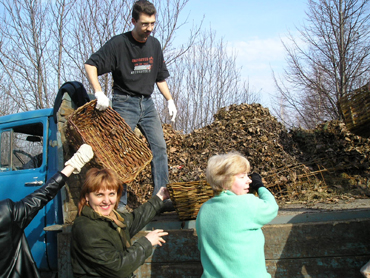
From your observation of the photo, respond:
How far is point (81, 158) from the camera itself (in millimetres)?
2564

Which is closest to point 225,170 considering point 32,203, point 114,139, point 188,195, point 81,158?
point 188,195

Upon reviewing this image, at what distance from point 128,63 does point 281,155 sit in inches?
88.2

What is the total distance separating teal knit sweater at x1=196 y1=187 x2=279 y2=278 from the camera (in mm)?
1898

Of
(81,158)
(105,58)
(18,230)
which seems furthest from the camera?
(105,58)

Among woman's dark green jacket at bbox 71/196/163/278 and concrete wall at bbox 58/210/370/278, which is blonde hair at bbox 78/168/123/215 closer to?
woman's dark green jacket at bbox 71/196/163/278

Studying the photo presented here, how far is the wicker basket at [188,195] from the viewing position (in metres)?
2.64

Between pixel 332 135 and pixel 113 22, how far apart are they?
7.26 meters

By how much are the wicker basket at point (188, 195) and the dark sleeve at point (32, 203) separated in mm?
851

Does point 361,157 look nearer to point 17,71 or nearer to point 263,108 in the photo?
point 263,108

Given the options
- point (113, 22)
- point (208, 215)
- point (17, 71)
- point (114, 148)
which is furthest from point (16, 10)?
point (208, 215)

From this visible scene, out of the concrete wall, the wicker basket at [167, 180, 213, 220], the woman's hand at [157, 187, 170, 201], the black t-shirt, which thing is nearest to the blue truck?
the concrete wall

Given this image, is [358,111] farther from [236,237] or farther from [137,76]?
[137,76]

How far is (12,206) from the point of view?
2125 millimetres

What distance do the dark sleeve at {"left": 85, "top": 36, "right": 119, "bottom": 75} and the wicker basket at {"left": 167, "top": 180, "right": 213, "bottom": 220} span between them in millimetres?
1536
